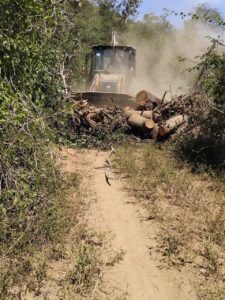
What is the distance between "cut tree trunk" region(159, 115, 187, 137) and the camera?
12.0 meters

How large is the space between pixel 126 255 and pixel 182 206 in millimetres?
1835

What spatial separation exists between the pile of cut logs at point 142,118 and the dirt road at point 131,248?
3786mm

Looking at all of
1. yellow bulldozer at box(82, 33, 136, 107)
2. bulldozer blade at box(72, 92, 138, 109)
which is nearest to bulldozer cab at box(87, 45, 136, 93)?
yellow bulldozer at box(82, 33, 136, 107)

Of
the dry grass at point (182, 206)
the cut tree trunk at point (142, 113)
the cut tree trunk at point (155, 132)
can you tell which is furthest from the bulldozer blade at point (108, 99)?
the dry grass at point (182, 206)

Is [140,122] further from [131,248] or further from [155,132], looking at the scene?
[131,248]

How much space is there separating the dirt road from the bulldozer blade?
17.7 feet

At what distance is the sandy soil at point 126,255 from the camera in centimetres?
498

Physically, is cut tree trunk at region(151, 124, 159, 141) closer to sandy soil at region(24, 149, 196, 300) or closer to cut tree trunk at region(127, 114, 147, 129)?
cut tree trunk at region(127, 114, 147, 129)

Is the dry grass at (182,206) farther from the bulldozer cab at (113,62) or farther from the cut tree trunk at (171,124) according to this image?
the bulldozer cab at (113,62)

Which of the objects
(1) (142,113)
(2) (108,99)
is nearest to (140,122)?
(1) (142,113)

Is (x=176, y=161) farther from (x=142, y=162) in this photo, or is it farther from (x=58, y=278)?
(x=58, y=278)

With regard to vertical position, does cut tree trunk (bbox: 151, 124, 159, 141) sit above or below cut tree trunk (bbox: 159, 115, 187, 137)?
below

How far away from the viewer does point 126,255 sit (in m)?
5.80

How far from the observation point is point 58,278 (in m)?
5.11
